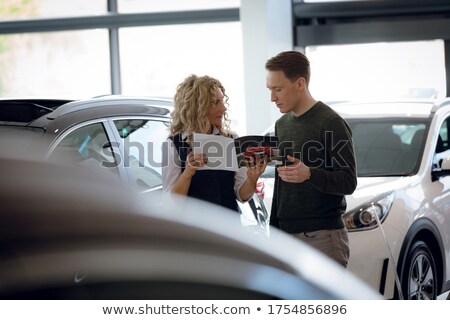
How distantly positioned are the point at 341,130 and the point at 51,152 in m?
0.76

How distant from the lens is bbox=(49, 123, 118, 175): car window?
6.57 feet

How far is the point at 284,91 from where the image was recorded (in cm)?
231

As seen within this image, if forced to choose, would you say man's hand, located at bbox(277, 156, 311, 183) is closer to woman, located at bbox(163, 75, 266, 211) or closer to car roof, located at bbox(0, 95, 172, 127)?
woman, located at bbox(163, 75, 266, 211)

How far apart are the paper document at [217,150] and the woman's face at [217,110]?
40 millimetres

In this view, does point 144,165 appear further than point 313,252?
Yes

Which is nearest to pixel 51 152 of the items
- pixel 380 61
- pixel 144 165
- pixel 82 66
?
pixel 144 165

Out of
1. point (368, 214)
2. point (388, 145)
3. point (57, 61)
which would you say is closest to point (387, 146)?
point (388, 145)

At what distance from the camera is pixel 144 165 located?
2.49 m

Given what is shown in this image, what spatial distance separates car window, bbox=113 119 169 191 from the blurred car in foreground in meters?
0.63

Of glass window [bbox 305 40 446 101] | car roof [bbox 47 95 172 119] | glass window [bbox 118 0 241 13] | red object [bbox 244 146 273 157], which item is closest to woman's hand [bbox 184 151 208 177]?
red object [bbox 244 146 273 157]

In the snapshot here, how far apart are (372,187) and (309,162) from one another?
917mm

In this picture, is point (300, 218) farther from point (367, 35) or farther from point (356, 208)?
point (367, 35)

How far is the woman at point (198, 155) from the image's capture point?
7.17 feet

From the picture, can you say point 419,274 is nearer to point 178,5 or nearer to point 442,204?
point 442,204
